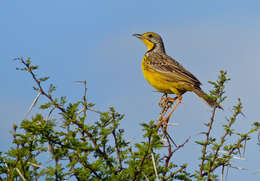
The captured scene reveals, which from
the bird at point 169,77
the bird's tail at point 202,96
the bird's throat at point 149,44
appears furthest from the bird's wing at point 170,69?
the bird's throat at point 149,44

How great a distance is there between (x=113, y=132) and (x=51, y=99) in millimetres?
819

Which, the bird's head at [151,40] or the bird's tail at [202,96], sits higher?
the bird's head at [151,40]

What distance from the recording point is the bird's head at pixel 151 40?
9298 mm

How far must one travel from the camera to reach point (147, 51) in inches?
364

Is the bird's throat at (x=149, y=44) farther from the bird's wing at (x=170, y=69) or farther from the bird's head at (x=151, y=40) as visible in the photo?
the bird's wing at (x=170, y=69)

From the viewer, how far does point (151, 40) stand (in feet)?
30.7

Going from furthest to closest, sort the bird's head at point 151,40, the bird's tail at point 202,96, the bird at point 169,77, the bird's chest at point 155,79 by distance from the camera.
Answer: the bird's head at point 151,40
the bird's chest at point 155,79
the bird at point 169,77
the bird's tail at point 202,96

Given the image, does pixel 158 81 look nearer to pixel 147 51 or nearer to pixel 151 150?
pixel 147 51

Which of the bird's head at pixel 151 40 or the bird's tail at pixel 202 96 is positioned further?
A: the bird's head at pixel 151 40

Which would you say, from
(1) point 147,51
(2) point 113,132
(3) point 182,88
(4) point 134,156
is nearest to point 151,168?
(4) point 134,156

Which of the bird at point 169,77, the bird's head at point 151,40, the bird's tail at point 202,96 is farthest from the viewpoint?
the bird's head at point 151,40

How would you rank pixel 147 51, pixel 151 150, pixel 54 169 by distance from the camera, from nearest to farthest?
1. pixel 151 150
2. pixel 54 169
3. pixel 147 51

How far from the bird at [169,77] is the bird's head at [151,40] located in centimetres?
52

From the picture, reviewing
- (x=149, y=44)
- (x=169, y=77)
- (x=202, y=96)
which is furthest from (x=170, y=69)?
(x=149, y=44)
